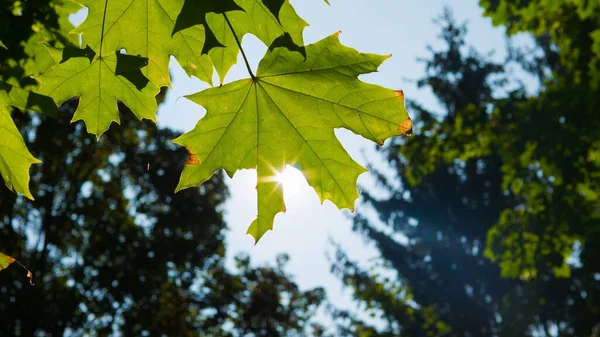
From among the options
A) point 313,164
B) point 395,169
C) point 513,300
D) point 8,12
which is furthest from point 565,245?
point 395,169

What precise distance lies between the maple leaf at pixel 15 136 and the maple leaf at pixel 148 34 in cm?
29

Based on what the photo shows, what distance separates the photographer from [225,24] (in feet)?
4.64

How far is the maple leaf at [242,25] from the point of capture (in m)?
1.10

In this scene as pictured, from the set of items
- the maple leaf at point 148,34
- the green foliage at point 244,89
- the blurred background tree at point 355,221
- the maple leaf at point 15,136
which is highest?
the blurred background tree at point 355,221

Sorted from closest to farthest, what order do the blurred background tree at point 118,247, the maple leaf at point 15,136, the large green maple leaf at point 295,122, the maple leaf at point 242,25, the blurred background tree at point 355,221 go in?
the maple leaf at point 242,25, the maple leaf at point 15,136, the large green maple leaf at point 295,122, the blurred background tree at point 355,221, the blurred background tree at point 118,247

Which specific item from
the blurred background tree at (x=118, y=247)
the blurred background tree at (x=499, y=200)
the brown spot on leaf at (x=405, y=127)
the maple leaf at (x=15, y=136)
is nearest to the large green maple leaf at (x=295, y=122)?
the brown spot on leaf at (x=405, y=127)

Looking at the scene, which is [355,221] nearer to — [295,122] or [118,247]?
[118,247]

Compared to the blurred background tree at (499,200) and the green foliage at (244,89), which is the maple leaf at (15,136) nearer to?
the green foliage at (244,89)

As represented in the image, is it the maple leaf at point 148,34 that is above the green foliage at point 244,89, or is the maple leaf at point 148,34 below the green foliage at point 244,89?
above

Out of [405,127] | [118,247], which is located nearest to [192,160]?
[405,127]

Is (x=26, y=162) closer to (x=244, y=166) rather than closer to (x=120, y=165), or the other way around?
(x=244, y=166)

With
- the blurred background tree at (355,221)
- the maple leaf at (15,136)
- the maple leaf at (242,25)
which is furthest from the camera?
the blurred background tree at (355,221)

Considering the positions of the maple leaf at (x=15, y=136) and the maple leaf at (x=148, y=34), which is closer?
the maple leaf at (x=15, y=136)

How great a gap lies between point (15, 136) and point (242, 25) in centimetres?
69
